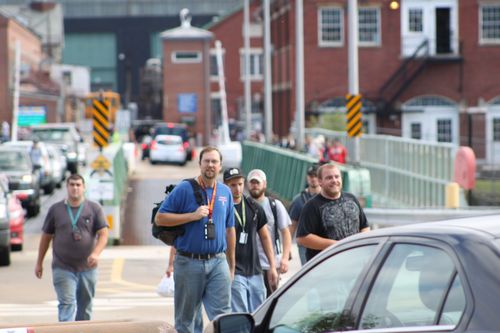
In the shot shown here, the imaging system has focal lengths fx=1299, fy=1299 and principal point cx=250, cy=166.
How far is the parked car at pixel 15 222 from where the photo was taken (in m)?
23.5

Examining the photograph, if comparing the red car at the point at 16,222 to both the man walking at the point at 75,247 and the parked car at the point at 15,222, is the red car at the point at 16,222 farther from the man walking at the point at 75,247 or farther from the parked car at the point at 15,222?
the man walking at the point at 75,247

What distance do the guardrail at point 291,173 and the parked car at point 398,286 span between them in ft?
58.1

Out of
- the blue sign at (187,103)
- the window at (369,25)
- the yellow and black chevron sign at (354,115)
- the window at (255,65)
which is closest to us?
the yellow and black chevron sign at (354,115)

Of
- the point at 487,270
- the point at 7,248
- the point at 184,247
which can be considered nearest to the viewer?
the point at 487,270

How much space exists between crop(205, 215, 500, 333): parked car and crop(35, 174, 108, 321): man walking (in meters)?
6.31

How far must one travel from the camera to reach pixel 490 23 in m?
60.2

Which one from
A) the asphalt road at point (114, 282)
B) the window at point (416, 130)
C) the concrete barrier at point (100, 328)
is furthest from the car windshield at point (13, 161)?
the window at point (416, 130)

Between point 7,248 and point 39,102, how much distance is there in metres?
71.7

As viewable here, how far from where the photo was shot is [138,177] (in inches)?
1997

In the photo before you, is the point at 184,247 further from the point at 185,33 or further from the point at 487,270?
the point at 185,33

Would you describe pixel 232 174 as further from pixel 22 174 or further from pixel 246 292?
pixel 22 174

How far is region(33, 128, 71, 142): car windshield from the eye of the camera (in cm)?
5238

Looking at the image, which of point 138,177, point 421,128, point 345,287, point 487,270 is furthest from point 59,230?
point 421,128

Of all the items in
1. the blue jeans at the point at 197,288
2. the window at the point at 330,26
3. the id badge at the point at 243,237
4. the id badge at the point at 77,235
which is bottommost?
the blue jeans at the point at 197,288
